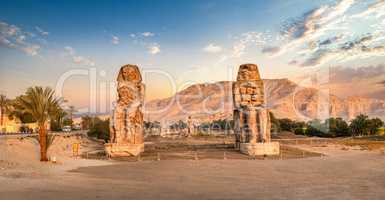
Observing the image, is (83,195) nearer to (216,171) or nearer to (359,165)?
(216,171)

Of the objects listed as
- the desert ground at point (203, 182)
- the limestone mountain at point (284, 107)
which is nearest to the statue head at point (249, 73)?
the desert ground at point (203, 182)

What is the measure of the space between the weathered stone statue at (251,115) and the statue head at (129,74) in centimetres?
841

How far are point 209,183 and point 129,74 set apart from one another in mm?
16921

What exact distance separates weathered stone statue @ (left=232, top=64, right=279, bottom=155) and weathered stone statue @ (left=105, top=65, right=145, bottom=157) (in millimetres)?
8026

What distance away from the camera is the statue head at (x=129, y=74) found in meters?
28.8

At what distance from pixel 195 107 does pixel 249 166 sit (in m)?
163

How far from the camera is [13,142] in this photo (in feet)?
93.4

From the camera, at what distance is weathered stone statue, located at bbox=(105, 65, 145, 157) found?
26453 millimetres

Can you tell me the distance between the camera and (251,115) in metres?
27.5

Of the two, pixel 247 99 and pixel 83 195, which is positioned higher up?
pixel 247 99

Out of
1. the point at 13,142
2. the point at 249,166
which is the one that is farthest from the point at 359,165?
the point at 13,142

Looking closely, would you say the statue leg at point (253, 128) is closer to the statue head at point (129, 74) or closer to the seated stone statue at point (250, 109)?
the seated stone statue at point (250, 109)

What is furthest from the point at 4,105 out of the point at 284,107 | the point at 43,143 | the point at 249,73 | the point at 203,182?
the point at 284,107

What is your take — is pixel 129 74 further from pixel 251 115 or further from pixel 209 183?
pixel 209 183
